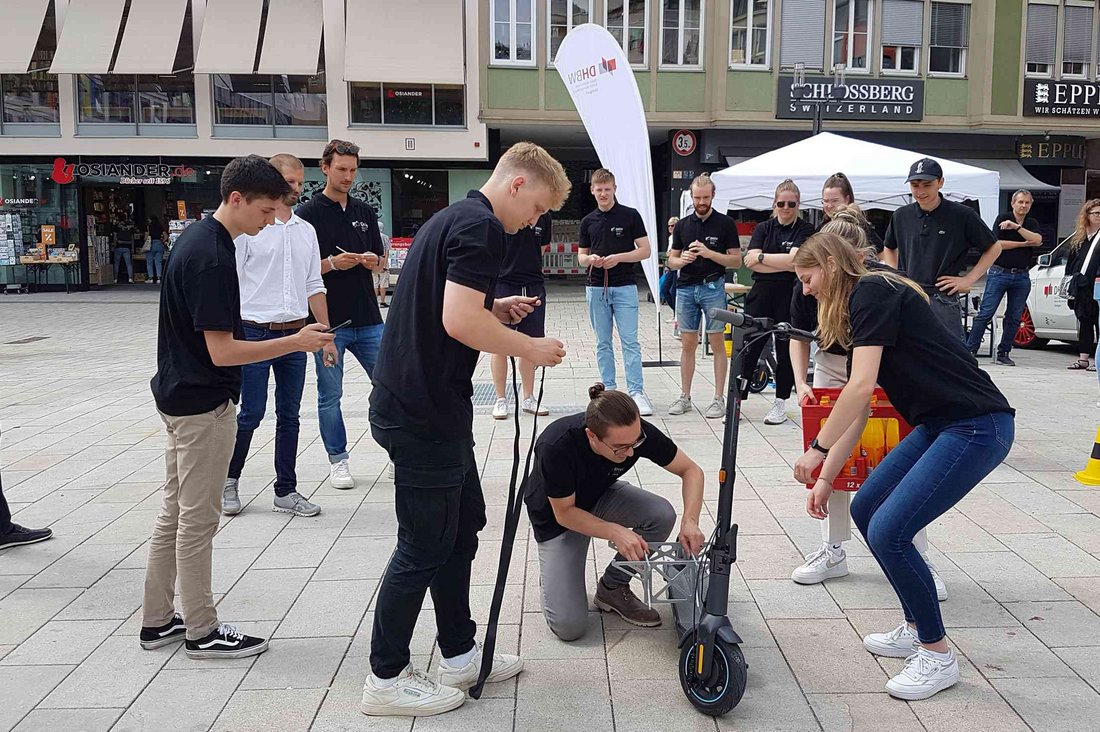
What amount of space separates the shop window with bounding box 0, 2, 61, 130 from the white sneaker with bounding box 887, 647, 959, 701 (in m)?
24.7

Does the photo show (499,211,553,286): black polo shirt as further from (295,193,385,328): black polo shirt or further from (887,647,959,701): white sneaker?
(887,647,959,701): white sneaker

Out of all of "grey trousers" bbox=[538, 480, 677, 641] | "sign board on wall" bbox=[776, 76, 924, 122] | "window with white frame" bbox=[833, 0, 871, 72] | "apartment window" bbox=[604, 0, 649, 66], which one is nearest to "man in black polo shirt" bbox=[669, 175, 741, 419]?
"grey trousers" bbox=[538, 480, 677, 641]

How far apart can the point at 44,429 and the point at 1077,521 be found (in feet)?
24.1

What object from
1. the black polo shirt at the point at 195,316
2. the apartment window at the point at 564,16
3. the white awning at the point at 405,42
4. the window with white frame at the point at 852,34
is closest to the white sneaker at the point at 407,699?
the black polo shirt at the point at 195,316

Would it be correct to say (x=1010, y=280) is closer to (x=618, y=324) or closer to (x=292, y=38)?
(x=618, y=324)

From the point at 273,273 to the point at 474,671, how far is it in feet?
8.72

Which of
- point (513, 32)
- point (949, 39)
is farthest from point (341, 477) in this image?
point (949, 39)

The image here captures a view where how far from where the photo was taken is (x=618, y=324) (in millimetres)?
7910

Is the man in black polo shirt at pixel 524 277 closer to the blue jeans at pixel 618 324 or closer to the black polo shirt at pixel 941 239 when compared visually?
the blue jeans at pixel 618 324

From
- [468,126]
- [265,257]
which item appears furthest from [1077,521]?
[468,126]

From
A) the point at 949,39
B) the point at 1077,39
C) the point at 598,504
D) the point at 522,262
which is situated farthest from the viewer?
the point at 1077,39

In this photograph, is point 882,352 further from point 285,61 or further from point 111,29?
point 111,29

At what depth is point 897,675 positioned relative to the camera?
10.6ft

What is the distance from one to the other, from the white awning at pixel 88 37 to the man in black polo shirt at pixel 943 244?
21.3 metres
